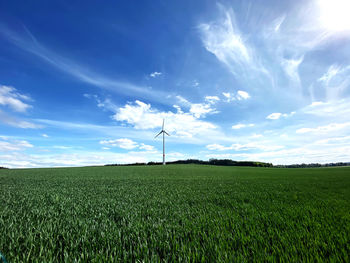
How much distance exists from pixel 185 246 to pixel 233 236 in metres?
0.75

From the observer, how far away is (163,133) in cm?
5566

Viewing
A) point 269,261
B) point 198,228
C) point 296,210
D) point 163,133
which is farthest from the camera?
point 163,133

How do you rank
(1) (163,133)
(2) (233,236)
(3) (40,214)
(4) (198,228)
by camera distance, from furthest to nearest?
(1) (163,133)
(3) (40,214)
(4) (198,228)
(2) (233,236)

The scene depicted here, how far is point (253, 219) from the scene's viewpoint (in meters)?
2.92

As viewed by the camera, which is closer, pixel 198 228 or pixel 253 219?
pixel 198 228

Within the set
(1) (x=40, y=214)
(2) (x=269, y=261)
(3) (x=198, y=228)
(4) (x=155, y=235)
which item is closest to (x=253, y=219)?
(3) (x=198, y=228)

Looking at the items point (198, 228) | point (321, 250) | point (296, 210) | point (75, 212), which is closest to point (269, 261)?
point (321, 250)

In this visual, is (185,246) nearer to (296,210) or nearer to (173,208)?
(173,208)

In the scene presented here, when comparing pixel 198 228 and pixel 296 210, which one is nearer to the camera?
pixel 198 228

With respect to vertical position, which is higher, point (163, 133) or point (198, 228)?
point (163, 133)

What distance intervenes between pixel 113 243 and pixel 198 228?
3.90ft

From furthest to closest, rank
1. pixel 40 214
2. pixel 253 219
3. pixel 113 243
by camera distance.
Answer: pixel 40 214 < pixel 253 219 < pixel 113 243

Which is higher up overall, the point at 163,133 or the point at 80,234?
the point at 163,133

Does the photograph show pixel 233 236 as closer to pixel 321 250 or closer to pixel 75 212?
pixel 321 250
